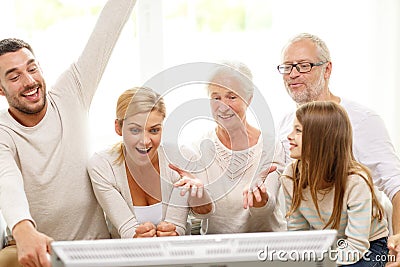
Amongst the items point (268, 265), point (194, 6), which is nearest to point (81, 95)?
point (194, 6)

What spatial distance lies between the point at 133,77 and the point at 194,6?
0.47m

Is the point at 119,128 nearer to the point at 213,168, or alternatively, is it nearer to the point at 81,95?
the point at 81,95

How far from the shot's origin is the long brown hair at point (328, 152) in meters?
1.90

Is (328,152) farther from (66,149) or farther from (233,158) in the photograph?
(66,149)

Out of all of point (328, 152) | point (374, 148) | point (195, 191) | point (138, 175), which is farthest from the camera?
point (374, 148)

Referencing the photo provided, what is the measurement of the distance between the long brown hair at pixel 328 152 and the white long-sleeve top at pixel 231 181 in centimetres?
16

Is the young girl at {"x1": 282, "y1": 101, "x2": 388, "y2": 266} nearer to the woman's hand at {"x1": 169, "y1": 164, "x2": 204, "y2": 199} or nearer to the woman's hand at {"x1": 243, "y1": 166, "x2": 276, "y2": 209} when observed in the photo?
the woman's hand at {"x1": 243, "y1": 166, "x2": 276, "y2": 209}

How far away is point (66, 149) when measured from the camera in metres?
2.02

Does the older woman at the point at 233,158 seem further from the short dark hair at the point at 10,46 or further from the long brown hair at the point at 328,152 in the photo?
the short dark hair at the point at 10,46

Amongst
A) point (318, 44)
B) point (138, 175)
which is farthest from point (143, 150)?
point (318, 44)

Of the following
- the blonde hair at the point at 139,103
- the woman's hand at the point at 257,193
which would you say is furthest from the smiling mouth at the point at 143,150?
the woman's hand at the point at 257,193

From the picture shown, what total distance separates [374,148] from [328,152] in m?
0.36

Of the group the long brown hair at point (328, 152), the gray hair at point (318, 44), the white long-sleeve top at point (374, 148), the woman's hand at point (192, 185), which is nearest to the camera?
the woman's hand at point (192, 185)

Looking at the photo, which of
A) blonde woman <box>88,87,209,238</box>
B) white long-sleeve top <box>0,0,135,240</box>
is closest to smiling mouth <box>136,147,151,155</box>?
blonde woman <box>88,87,209,238</box>
